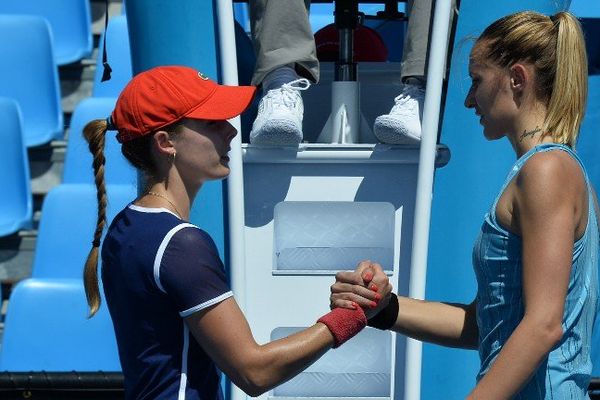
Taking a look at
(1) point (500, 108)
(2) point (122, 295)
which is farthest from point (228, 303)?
(1) point (500, 108)

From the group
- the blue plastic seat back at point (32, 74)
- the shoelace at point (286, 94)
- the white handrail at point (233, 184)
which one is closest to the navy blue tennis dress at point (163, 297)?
the white handrail at point (233, 184)

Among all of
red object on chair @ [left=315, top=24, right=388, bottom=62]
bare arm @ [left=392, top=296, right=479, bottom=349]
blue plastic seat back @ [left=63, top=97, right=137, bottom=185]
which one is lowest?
blue plastic seat back @ [left=63, top=97, right=137, bottom=185]

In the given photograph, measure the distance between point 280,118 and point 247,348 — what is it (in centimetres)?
83

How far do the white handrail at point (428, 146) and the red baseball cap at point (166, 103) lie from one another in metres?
0.70

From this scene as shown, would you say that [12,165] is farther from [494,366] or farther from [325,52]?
[494,366]

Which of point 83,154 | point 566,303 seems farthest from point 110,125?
A: point 83,154

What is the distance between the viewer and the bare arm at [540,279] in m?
1.45

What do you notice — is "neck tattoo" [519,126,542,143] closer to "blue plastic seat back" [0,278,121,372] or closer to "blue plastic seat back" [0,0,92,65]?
"blue plastic seat back" [0,278,121,372]

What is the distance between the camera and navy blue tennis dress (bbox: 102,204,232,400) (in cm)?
150

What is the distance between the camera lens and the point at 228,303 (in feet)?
5.01

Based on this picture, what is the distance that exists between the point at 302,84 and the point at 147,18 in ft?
1.27

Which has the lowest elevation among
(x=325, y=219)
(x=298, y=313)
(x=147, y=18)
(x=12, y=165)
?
(x=12, y=165)

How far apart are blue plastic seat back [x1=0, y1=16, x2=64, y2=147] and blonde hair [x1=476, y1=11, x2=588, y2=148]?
125 inches

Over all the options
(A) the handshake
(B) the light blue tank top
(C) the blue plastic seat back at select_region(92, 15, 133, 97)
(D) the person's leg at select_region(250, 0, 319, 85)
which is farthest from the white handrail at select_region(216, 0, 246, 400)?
(C) the blue plastic seat back at select_region(92, 15, 133, 97)
